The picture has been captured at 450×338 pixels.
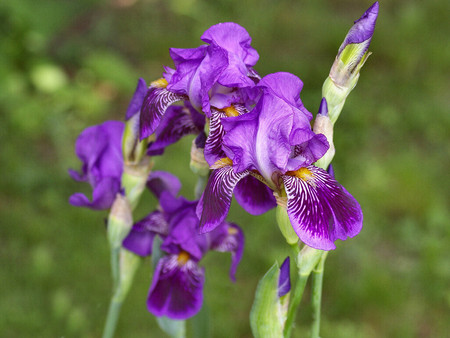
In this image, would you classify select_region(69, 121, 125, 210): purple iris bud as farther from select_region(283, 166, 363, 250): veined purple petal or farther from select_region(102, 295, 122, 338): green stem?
select_region(283, 166, 363, 250): veined purple petal

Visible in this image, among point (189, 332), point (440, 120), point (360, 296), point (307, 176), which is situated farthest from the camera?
point (440, 120)

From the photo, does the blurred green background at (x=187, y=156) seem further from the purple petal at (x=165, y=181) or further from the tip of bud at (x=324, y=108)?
the tip of bud at (x=324, y=108)

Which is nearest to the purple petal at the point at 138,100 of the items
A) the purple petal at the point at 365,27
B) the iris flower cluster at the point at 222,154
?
the iris flower cluster at the point at 222,154

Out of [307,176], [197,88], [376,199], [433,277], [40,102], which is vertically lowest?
[307,176]

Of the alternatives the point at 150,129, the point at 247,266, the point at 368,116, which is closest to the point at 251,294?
the point at 247,266

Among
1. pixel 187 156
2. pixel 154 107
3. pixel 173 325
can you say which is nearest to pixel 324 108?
pixel 154 107

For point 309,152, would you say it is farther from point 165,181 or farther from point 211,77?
point 165,181

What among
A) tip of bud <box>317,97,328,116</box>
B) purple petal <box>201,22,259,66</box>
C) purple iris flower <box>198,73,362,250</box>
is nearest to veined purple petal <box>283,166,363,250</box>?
purple iris flower <box>198,73,362,250</box>

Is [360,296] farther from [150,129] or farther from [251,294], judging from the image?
[150,129]
